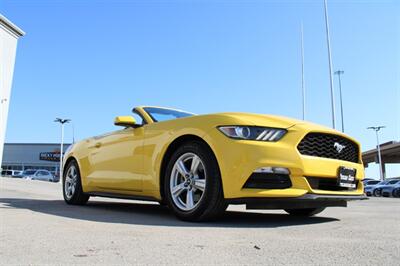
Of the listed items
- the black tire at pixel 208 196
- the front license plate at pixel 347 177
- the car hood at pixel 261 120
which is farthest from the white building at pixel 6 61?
the front license plate at pixel 347 177

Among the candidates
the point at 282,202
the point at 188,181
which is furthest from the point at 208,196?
the point at 282,202

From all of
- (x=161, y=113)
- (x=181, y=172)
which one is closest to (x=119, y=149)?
(x=161, y=113)

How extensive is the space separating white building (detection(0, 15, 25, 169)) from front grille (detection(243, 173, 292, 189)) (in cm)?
2062

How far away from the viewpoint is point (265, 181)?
12.4 ft

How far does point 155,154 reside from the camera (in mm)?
4719

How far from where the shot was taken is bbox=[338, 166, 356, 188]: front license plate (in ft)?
13.8

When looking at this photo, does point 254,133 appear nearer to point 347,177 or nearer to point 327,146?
point 327,146

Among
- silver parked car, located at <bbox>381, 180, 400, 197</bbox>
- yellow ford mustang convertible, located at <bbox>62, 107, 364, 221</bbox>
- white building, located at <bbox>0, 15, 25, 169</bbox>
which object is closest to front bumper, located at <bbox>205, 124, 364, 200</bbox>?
yellow ford mustang convertible, located at <bbox>62, 107, 364, 221</bbox>

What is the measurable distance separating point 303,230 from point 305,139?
2.92 ft

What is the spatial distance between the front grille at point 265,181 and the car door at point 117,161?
5.37ft

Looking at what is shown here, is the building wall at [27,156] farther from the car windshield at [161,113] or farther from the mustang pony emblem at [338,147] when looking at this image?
the mustang pony emblem at [338,147]

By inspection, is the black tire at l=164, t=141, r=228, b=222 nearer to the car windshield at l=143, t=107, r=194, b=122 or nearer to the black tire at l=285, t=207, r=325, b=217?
the car windshield at l=143, t=107, r=194, b=122

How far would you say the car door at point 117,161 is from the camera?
16.7 ft

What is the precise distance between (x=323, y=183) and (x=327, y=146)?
0.39 meters
